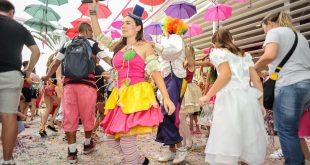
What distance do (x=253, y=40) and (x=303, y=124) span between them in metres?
5.46

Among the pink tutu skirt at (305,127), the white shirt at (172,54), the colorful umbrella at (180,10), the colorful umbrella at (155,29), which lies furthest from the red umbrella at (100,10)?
the pink tutu skirt at (305,127)

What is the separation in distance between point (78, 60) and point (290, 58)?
244cm

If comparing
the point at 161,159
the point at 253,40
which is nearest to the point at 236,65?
the point at 161,159

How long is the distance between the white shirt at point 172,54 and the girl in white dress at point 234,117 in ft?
2.38

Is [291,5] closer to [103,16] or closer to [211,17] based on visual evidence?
[211,17]

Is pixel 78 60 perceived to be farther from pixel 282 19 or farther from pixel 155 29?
pixel 155 29

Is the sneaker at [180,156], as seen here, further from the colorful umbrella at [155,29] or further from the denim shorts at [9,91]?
the colorful umbrella at [155,29]

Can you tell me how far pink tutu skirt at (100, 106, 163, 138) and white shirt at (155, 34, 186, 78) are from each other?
0.75 m

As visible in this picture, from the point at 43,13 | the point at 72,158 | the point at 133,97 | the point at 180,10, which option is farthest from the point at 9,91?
the point at 43,13

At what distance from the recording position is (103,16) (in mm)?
6961

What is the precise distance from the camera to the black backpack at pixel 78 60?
3.55 meters

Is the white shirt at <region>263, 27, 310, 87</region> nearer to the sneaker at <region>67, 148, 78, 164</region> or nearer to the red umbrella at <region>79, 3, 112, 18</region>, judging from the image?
the sneaker at <region>67, 148, 78, 164</region>

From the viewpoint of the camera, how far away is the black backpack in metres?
3.55

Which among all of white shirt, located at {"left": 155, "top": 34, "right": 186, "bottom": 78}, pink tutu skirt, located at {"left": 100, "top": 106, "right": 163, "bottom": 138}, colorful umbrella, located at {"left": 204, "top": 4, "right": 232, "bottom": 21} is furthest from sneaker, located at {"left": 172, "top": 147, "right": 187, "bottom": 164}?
colorful umbrella, located at {"left": 204, "top": 4, "right": 232, "bottom": 21}
